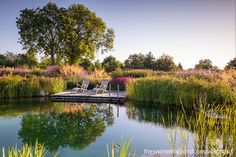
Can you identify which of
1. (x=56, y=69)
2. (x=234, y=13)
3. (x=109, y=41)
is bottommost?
(x=56, y=69)

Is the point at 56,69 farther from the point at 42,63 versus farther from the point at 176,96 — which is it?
the point at 42,63

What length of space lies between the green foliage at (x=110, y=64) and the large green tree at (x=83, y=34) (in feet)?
4.13

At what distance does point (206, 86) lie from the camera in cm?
784

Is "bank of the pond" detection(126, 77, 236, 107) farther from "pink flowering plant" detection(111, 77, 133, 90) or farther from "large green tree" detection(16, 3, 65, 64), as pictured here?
"large green tree" detection(16, 3, 65, 64)

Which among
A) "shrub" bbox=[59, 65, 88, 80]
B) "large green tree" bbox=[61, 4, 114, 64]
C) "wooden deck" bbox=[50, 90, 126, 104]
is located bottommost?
"wooden deck" bbox=[50, 90, 126, 104]

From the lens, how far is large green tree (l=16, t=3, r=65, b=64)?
83.3 feet

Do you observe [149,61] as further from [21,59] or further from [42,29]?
[21,59]

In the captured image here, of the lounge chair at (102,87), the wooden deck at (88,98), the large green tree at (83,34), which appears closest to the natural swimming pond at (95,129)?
the wooden deck at (88,98)

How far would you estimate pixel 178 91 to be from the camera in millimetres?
8977

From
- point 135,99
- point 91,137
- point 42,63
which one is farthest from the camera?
point 42,63

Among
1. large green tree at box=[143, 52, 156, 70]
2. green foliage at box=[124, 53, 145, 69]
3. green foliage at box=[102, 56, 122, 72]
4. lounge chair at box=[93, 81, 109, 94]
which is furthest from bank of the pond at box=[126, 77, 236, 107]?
large green tree at box=[143, 52, 156, 70]

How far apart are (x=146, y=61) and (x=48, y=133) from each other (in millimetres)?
22551

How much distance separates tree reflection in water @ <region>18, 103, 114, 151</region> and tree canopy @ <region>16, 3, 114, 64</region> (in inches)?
677

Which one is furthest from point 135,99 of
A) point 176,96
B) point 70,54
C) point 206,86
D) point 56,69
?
point 70,54
